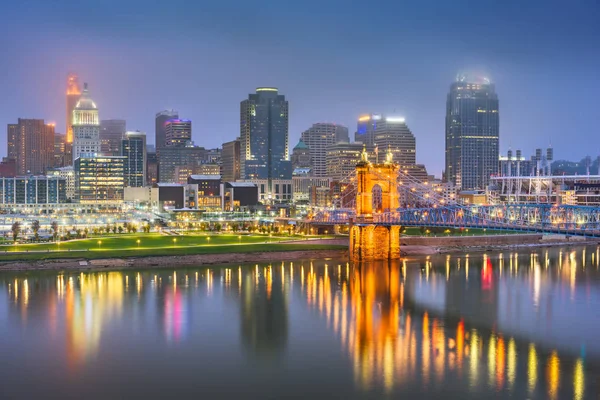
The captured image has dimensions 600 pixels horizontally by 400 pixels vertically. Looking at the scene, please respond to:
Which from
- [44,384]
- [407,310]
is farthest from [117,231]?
[44,384]

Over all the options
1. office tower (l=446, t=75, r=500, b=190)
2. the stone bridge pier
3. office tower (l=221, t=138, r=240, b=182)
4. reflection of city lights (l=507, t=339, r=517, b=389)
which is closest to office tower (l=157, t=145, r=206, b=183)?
office tower (l=221, t=138, r=240, b=182)

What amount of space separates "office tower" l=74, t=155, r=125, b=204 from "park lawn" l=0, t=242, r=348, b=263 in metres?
70.7

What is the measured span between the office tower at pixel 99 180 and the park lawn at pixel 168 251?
2783 inches

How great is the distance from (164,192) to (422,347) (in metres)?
79.5

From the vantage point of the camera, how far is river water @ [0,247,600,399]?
68.0ft

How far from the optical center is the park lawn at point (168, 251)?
4406 centimetres

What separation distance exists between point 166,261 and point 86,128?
118529 mm

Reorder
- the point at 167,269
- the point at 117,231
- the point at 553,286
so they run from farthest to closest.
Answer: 1. the point at 117,231
2. the point at 167,269
3. the point at 553,286

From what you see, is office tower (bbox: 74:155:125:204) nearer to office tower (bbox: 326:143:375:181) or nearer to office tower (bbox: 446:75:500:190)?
office tower (bbox: 326:143:375:181)

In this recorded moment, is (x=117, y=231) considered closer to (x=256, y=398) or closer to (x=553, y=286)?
(x=553, y=286)

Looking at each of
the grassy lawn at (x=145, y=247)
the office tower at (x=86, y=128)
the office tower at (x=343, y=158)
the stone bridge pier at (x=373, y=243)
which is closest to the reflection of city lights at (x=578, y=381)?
the stone bridge pier at (x=373, y=243)

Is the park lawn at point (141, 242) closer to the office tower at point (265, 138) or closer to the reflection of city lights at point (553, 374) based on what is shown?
the reflection of city lights at point (553, 374)

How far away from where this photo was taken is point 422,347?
24922mm

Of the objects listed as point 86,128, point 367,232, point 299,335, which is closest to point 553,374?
point 299,335
